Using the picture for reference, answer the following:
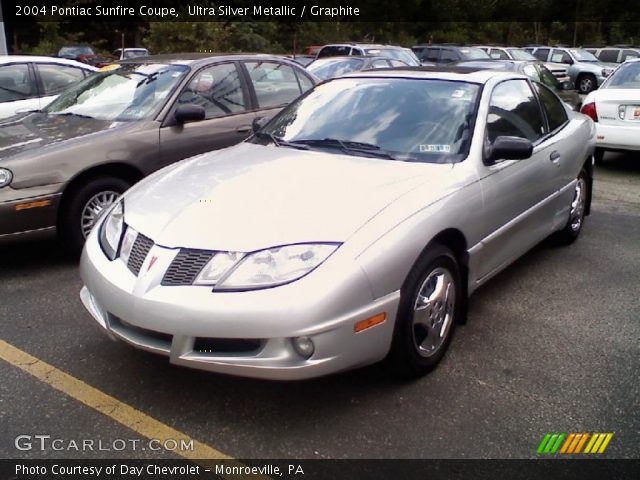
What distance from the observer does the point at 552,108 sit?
5059 mm

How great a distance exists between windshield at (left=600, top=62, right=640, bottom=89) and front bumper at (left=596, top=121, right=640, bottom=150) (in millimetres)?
837

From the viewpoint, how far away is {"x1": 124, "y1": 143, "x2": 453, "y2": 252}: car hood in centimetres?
284

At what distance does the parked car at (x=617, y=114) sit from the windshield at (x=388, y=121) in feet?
17.1

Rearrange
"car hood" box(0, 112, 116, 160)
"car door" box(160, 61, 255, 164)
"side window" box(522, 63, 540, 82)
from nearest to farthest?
1. "car hood" box(0, 112, 116, 160)
2. "car door" box(160, 61, 255, 164)
3. "side window" box(522, 63, 540, 82)

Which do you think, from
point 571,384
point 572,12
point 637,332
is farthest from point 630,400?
point 572,12

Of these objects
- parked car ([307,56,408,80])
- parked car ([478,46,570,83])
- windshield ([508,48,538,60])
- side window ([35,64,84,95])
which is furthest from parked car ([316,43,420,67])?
side window ([35,64,84,95])

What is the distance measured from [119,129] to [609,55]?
26397 mm

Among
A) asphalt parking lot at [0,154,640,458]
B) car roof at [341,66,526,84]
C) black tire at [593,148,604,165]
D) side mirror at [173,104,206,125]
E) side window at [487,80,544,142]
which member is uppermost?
car roof at [341,66,526,84]

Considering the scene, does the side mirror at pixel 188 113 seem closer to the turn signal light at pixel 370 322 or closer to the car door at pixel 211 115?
the car door at pixel 211 115

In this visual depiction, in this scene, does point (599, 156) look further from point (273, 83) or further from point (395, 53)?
point (395, 53)

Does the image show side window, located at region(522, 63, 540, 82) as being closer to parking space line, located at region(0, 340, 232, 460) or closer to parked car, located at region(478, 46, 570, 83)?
parked car, located at region(478, 46, 570, 83)

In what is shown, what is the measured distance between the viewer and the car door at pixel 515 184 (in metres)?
3.75

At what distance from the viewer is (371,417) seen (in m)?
2.91

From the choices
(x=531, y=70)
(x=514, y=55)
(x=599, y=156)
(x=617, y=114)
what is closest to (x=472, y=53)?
(x=514, y=55)
